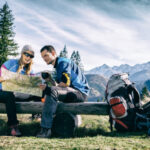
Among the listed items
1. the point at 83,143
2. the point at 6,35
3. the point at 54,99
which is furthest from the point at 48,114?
the point at 6,35

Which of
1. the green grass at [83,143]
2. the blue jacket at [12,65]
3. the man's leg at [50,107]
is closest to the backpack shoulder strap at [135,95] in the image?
the green grass at [83,143]

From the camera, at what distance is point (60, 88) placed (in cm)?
439

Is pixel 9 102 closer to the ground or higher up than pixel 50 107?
higher up

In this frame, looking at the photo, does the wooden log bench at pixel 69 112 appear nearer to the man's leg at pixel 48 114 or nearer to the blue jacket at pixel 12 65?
the man's leg at pixel 48 114

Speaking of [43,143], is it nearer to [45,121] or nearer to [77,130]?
[45,121]

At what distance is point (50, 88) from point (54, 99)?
268 millimetres

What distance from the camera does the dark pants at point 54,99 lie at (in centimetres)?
405

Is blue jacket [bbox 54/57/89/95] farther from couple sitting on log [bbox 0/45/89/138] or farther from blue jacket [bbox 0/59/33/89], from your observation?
blue jacket [bbox 0/59/33/89]

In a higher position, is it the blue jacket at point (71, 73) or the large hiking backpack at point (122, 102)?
the blue jacket at point (71, 73)

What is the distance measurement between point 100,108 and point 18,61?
2.68 meters

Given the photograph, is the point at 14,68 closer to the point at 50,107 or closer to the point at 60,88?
the point at 60,88

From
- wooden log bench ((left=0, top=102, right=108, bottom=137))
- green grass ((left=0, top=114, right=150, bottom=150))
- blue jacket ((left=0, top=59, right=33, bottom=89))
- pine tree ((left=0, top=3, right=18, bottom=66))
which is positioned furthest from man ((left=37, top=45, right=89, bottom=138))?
pine tree ((left=0, top=3, right=18, bottom=66))

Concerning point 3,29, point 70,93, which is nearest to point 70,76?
point 70,93

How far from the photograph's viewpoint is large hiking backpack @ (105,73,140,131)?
415 cm
